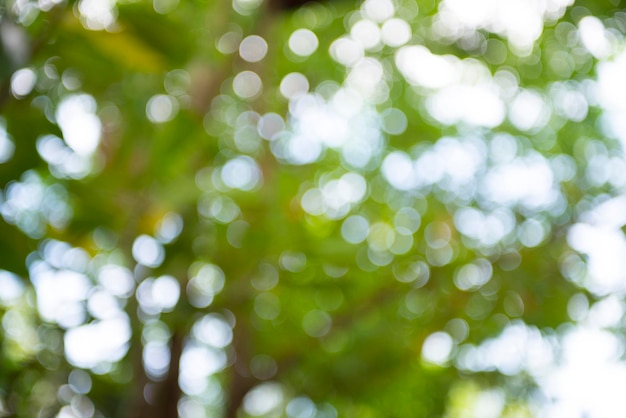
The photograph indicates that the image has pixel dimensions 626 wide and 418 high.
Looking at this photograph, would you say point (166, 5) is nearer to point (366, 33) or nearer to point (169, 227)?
point (366, 33)

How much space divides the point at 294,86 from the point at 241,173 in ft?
1.01

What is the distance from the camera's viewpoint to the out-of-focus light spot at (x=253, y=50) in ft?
6.45

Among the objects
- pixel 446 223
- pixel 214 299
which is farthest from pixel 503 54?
pixel 214 299

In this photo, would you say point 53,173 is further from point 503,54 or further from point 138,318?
point 503,54

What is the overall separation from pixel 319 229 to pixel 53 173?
0.93 m

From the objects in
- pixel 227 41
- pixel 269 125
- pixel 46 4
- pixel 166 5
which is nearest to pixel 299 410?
pixel 269 125

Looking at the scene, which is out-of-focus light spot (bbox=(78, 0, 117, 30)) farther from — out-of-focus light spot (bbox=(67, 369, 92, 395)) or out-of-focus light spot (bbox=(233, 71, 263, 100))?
out-of-focus light spot (bbox=(233, 71, 263, 100))

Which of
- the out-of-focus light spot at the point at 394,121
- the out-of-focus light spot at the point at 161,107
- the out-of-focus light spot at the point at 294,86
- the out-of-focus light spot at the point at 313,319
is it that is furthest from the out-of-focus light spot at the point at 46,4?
the out-of-focus light spot at the point at 394,121

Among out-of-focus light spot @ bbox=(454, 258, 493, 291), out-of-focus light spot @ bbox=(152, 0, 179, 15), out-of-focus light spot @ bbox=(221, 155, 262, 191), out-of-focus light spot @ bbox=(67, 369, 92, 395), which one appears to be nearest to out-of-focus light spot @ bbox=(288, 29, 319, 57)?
out-of-focus light spot @ bbox=(221, 155, 262, 191)

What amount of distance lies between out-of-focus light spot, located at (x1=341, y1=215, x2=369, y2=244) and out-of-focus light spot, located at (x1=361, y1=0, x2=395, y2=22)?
552 millimetres

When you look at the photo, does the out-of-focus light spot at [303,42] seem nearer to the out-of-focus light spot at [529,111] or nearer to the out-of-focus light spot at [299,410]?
the out-of-focus light spot at [529,111]

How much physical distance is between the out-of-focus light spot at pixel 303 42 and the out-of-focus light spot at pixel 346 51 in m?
0.06

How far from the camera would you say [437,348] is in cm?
183

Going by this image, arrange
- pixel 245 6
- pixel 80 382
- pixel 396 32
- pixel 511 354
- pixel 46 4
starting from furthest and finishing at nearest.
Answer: pixel 245 6 → pixel 396 32 → pixel 511 354 → pixel 80 382 → pixel 46 4
